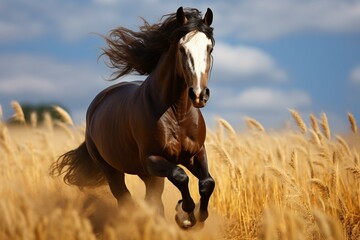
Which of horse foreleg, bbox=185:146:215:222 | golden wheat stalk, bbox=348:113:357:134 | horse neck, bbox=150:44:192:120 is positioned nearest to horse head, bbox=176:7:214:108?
horse neck, bbox=150:44:192:120

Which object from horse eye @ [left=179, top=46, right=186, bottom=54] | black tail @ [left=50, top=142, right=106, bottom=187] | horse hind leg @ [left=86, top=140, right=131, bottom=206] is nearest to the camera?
horse eye @ [left=179, top=46, right=186, bottom=54]

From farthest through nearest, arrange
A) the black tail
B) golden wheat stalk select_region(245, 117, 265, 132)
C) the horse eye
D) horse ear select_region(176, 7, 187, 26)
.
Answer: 1. golden wheat stalk select_region(245, 117, 265, 132)
2. the black tail
3. horse ear select_region(176, 7, 187, 26)
4. the horse eye

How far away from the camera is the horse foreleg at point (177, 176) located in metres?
5.01

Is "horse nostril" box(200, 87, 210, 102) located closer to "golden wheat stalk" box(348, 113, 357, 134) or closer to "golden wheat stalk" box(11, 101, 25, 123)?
"golden wheat stalk" box(348, 113, 357, 134)

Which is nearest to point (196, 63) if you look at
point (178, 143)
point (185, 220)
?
point (178, 143)

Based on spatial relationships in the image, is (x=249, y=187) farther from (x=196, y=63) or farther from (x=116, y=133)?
(x=196, y=63)

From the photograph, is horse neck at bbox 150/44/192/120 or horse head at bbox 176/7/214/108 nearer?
horse head at bbox 176/7/214/108

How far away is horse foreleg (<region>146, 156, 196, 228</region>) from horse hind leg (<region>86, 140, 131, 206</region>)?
1.58 meters

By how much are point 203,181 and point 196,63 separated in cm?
118

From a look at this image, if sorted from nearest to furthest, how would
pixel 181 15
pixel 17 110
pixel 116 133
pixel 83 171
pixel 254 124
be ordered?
pixel 181 15 < pixel 116 133 < pixel 83 171 < pixel 254 124 < pixel 17 110

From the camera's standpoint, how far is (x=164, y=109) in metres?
5.28

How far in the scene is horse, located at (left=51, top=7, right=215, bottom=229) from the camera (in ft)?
15.9

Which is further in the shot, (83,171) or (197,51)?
(83,171)

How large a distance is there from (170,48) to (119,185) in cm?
218
